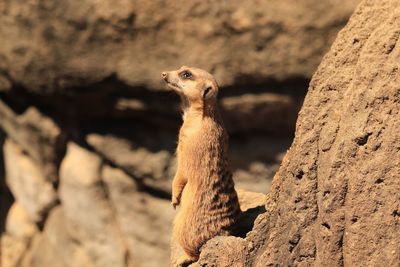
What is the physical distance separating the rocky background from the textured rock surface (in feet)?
8.00

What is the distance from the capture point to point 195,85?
316cm

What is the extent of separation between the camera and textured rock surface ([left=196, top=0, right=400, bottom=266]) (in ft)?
7.11

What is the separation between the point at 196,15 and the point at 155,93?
2.04ft

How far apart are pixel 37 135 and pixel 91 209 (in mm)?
658

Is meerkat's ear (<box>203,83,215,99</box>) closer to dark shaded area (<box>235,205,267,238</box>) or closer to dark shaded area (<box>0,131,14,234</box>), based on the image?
dark shaded area (<box>235,205,267,238</box>)

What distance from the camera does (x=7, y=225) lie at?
6793 mm

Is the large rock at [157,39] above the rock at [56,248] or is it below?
above

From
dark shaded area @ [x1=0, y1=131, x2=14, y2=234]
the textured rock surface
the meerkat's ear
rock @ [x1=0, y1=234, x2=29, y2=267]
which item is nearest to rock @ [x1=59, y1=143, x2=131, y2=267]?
rock @ [x1=0, y1=234, x2=29, y2=267]

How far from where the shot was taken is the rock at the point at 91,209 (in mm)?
5969

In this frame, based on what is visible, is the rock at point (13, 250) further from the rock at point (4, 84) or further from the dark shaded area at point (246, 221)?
the dark shaded area at point (246, 221)

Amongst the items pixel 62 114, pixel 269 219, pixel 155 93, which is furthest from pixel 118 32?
pixel 269 219

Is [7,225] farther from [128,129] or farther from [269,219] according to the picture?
[269,219]

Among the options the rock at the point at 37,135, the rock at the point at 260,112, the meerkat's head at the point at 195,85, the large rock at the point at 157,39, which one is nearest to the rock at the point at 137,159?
the rock at the point at 37,135

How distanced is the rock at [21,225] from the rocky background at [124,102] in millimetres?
14
